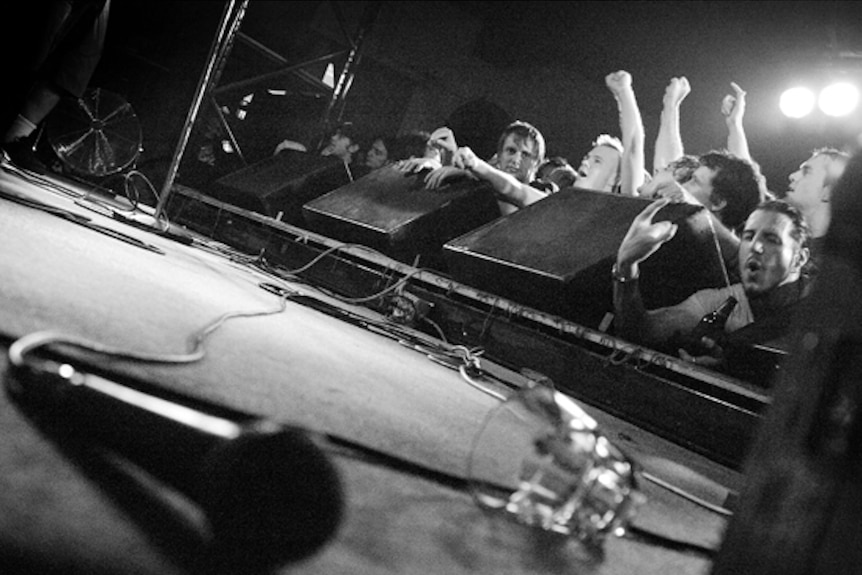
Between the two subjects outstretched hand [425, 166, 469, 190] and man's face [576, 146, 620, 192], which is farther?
man's face [576, 146, 620, 192]

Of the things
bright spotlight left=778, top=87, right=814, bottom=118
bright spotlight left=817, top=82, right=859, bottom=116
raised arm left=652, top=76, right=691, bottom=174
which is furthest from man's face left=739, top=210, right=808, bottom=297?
bright spotlight left=778, top=87, right=814, bottom=118

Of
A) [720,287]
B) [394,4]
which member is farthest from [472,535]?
[394,4]

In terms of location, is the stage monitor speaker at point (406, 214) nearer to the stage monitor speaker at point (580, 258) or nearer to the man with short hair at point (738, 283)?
the stage monitor speaker at point (580, 258)

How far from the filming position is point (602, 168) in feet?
15.3

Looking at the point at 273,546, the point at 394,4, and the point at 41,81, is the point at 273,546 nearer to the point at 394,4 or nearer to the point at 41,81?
the point at 41,81

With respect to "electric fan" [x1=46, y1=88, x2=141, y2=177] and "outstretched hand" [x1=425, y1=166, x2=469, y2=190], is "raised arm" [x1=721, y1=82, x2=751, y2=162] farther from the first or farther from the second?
"electric fan" [x1=46, y1=88, x2=141, y2=177]

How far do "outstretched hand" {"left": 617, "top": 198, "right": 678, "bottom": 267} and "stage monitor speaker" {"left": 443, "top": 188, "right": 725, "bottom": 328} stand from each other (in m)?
0.09

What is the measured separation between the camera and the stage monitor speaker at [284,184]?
14.6ft

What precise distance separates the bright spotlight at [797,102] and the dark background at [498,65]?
0.32 ft

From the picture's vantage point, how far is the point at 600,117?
242 inches

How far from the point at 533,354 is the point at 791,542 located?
2.37 metres

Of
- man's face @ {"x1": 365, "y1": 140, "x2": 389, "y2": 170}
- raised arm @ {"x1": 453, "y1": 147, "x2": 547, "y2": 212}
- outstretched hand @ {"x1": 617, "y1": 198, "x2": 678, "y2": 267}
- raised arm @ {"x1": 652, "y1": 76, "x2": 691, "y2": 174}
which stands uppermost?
raised arm @ {"x1": 652, "y1": 76, "x2": 691, "y2": 174}

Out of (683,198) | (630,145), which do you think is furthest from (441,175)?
(683,198)

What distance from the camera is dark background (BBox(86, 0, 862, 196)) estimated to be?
4.69 meters
